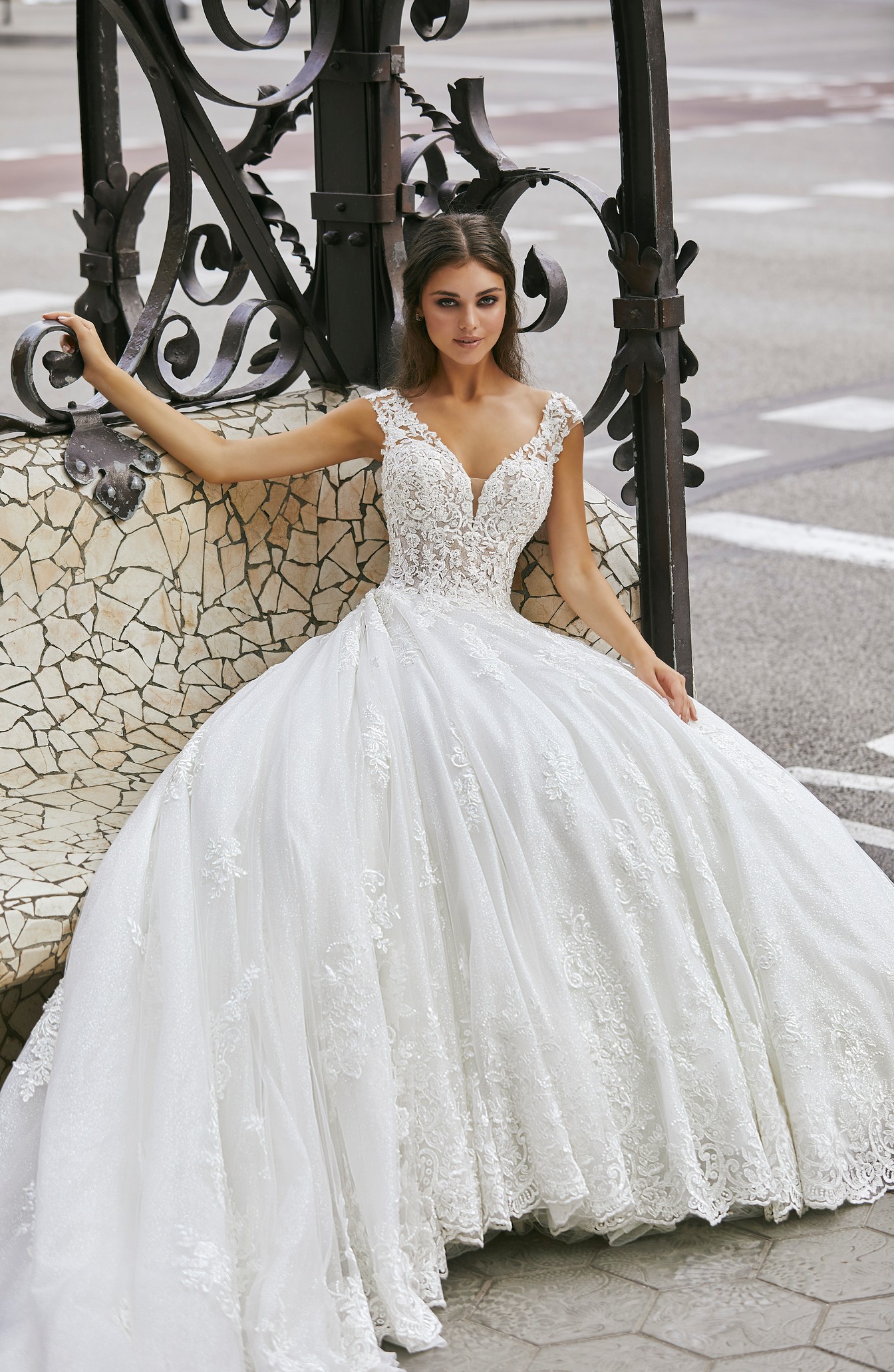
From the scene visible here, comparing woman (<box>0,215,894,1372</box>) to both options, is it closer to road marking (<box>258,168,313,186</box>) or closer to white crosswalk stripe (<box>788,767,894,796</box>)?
white crosswalk stripe (<box>788,767,894,796</box>)

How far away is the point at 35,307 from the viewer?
11039mm

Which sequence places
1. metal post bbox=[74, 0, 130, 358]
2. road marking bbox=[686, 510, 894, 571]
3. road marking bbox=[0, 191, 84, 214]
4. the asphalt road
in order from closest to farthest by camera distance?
metal post bbox=[74, 0, 130, 358]
the asphalt road
road marking bbox=[686, 510, 894, 571]
road marking bbox=[0, 191, 84, 214]

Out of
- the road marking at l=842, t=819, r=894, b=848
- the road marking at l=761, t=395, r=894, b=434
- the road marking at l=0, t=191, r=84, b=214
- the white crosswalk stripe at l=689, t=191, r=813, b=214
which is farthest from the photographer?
the white crosswalk stripe at l=689, t=191, r=813, b=214

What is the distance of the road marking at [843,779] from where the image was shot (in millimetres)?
5066

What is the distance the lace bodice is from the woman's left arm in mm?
41

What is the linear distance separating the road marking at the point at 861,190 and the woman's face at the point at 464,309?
43.0 ft

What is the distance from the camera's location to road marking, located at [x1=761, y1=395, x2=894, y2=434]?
30.3 ft

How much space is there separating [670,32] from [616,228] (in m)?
29.9

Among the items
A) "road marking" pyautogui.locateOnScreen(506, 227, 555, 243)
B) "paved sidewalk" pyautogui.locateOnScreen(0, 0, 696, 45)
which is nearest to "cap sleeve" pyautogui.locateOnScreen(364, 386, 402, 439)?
"road marking" pyautogui.locateOnScreen(506, 227, 555, 243)

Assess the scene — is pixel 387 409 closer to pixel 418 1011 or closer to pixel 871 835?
pixel 418 1011

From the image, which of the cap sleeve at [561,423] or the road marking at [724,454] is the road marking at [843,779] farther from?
the road marking at [724,454]

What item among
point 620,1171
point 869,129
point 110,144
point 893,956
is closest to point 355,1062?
point 620,1171

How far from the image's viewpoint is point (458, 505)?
139 inches

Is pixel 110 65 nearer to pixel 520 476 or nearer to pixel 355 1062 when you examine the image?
pixel 520 476
